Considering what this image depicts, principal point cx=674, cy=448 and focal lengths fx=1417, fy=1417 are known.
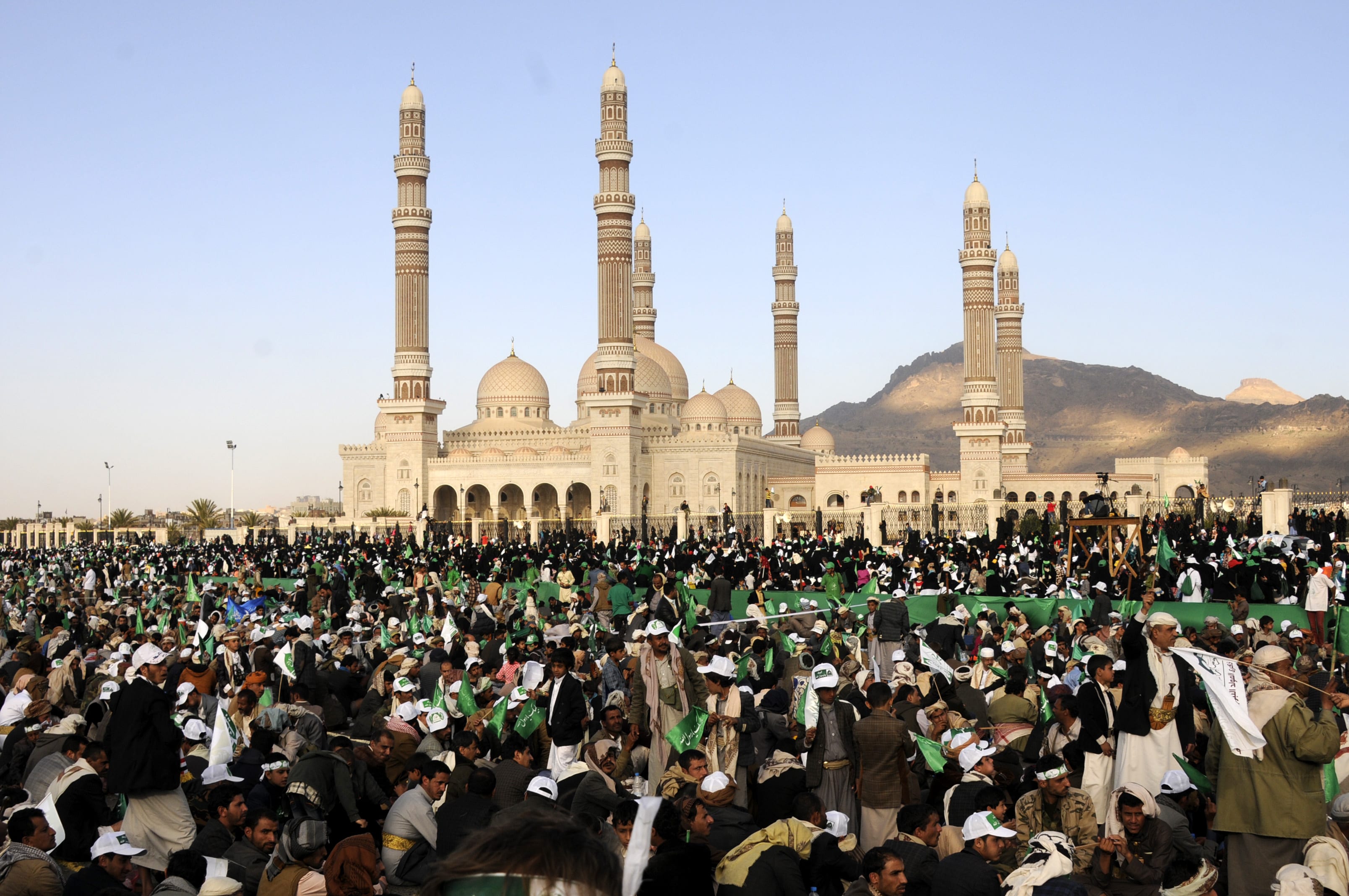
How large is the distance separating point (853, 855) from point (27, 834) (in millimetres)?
3409

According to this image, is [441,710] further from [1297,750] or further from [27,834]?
[1297,750]

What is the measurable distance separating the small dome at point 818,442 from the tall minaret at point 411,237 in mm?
21369

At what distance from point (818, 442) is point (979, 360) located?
16.9 meters

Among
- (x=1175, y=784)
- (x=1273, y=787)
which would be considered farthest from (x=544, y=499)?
(x=1273, y=787)

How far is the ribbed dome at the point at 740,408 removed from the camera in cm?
6400

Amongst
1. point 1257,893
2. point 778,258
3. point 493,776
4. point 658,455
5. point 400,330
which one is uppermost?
point 778,258

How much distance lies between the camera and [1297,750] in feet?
19.3

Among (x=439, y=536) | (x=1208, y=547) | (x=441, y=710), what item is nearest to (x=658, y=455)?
(x=439, y=536)

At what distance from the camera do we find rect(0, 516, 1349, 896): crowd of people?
559cm

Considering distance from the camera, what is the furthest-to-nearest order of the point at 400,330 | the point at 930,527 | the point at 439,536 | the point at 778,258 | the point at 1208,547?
1. the point at 778,258
2. the point at 400,330
3. the point at 930,527
4. the point at 439,536
5. the point at 1208,547

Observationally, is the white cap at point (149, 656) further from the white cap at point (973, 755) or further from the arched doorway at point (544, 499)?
the arched doorway at point (544, 499)

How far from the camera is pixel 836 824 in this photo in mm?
6309

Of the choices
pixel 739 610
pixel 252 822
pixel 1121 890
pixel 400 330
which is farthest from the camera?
pixel 400 330

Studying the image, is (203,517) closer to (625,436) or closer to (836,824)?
(625,436)
